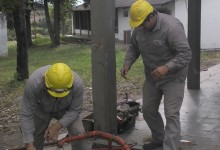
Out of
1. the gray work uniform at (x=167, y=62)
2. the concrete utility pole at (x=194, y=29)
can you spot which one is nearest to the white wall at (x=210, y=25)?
the concrete utility pole at (x=194, y=29)

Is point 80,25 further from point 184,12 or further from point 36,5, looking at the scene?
point 184,12

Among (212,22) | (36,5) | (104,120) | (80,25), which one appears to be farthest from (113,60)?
(80,25)

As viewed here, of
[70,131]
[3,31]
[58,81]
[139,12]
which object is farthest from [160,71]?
[3,31]

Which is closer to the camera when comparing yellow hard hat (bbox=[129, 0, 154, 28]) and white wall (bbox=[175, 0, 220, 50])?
yellow hard hat (bbox=[129, 0, 154, 28])

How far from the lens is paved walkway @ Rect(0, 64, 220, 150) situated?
558 cm

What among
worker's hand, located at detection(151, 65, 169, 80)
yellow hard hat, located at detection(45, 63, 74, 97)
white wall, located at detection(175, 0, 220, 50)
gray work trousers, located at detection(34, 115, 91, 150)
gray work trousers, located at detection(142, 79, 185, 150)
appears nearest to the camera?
yellow hard hat, located at detection(45, 63, 74, 97)

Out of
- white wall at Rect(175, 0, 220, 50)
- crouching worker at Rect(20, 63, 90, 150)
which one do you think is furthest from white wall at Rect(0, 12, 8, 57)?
crouching worker at Rect(20, 63, 90, 150)

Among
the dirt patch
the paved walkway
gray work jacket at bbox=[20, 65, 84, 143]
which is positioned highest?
gray work jacket at bbox=[20, 65, 84, 143]

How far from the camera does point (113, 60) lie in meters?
5.45

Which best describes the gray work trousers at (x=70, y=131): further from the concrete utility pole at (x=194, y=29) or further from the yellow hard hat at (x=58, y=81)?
the concrete utility pole at (x=194, y=29)

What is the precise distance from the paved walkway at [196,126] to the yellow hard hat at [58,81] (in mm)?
1933

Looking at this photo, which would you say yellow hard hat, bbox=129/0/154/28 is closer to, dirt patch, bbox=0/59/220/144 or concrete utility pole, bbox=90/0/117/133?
concrete utility pole, bbox=90/0/117/133

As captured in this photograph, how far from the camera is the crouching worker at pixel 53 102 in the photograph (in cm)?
384

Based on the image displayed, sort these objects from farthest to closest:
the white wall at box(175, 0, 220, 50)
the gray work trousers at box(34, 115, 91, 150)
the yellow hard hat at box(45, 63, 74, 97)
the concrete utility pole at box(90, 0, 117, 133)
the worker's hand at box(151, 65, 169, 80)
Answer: the white wall at box(175, 0, 220, 50) → the concrete utility pole at box(90, 0, 117, 133) → the worker's hand at box(151, 65, 169, 80) → the gray work trousers at box(34, 115, 91, 150) → the yellow hard hat at box(45, 63, 74, 97)
